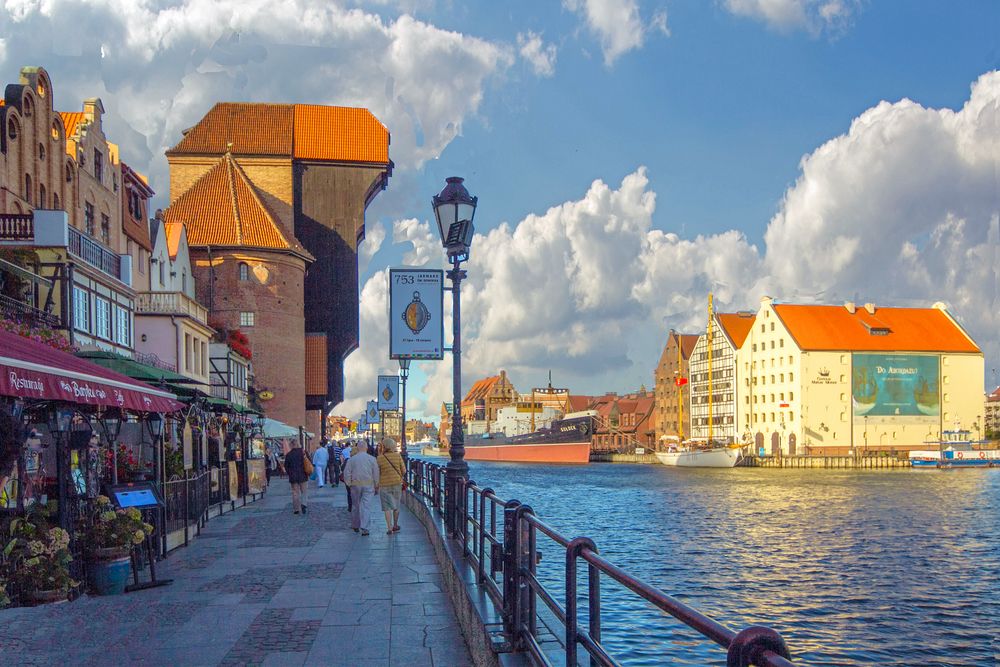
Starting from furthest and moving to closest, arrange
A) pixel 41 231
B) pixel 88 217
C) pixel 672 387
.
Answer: pixel 672 387 < pixel 88 217 < pixel 41 231

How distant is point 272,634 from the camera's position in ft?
27.4

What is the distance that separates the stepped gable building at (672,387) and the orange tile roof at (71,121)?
93.5 m

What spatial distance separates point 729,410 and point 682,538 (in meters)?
83.1

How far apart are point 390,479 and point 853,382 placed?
90.4 meters

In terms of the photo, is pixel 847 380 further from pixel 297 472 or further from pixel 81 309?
pixel 297 472

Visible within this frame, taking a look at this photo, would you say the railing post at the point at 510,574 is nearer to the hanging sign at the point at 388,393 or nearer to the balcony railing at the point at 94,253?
the balcony railing at the point at 94,253

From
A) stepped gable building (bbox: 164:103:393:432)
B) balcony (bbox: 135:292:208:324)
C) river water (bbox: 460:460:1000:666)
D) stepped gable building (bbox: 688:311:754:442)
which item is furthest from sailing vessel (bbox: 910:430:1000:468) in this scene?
balcony (bbox: 135:292:208:324)

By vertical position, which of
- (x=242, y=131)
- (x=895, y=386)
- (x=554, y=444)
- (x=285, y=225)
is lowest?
(x=554, y=444)

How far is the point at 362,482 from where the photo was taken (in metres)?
16.6

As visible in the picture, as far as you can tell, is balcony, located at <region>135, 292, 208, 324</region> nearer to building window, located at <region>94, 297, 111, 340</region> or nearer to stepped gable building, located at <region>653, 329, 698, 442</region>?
building window, located at <region>94, 297, 111, 340</region>

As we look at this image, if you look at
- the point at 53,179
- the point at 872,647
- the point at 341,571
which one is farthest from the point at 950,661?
the point at 53,179

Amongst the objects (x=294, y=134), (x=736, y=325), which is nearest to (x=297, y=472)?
(x=294, y=134)

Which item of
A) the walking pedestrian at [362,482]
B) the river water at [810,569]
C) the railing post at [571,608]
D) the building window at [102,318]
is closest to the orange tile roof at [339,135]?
the river water at [810,569]

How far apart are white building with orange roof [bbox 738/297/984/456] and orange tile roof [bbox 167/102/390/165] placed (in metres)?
51.8
